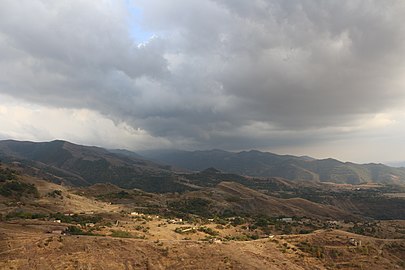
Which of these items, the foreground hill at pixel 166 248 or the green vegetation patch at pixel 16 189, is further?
the green vegetation patch at pixel 16 189

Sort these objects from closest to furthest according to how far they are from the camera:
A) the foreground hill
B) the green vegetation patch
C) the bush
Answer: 1. the foreground hill
2. the bush
3. the green vegetation patch

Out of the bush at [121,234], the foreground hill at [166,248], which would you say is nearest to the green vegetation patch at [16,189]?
the foreground hill at [166,248]

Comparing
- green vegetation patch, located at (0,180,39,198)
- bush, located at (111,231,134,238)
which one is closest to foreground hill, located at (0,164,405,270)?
bush, located at (111,231,134,238)

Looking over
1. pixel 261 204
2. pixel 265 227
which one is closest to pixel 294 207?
pixel 261 204

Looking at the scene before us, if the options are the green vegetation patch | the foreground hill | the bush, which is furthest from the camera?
the green vegetation patch

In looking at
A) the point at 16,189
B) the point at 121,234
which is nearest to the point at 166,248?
the point at 121,234

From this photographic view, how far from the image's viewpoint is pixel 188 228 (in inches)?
2341

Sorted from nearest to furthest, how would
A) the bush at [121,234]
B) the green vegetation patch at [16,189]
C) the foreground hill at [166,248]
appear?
the foreground hill at [166,248] < the bush at [121,234] < the green vegetation patch at [16,189]

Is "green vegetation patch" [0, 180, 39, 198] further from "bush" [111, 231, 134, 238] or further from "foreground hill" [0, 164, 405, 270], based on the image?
"bush" [111, 231, 134, 238]

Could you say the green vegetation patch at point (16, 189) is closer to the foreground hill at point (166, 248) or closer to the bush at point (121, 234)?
the foreground hill at point (166, 248)

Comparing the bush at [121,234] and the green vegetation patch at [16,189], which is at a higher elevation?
the green vegetation patch at [16,189]

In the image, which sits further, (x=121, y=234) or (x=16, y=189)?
(x=16, y=189)

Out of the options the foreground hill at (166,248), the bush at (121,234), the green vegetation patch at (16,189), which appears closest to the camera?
the foreground hill at (166,248)

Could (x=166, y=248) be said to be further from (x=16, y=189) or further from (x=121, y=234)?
(x=16, y=189)
